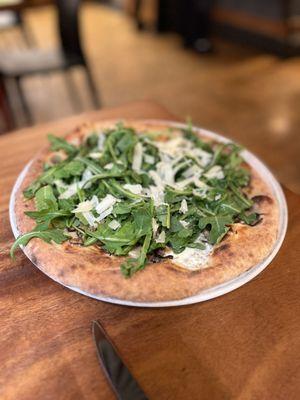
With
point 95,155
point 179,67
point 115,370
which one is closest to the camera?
point 115,370

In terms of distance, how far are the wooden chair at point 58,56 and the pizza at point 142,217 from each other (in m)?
1.29

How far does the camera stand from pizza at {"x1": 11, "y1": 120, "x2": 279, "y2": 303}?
639mm

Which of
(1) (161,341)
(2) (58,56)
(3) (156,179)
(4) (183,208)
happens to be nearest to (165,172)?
(3) (156,179)

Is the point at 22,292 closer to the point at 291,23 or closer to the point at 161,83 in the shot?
the point at 161,83

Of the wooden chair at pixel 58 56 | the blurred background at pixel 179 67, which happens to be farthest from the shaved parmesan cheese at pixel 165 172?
the wooden chair at pixel 58 56

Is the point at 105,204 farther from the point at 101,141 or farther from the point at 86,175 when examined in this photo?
the point at 101,141

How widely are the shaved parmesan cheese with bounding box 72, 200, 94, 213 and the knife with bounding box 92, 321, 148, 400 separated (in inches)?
8.5

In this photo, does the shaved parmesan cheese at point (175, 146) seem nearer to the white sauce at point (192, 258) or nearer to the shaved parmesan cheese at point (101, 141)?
the shaved parmesan cheese at point (101, 141)

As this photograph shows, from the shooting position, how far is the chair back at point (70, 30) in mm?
2068

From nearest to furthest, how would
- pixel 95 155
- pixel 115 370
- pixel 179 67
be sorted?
1. pixel 115 370
2. pixel 95 155
3. pixel 179 67

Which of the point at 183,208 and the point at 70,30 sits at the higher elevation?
the point at 70,30

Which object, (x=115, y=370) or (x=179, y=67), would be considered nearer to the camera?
(x=115, y=370)

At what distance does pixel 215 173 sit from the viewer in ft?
2.81

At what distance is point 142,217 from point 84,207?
0.12 m
